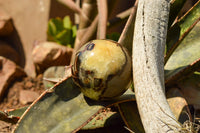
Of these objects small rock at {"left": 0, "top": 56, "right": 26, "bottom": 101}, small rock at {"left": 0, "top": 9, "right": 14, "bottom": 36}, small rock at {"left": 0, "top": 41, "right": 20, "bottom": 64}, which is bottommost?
small rock at {"left": 0, "top": 56, "right": 26, "bottom": 101}

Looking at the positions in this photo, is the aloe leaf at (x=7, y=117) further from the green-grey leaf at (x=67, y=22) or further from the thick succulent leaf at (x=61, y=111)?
the green-grey leaf at (x=67, y=22)

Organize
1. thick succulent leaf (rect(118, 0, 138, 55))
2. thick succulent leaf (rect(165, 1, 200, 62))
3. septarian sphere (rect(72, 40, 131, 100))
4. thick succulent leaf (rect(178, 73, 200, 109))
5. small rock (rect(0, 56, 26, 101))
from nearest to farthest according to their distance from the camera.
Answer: septarian sphere (rect(72, 40, 131, 100))
thick succulent leaf (rect(118, 0, 138, 55))
thick succulent leaf (rect(165, 1, 200, 62))
thick succulent leaf (rect(178, 73, 200, 109))
small rock (rect(0, 56, 26, 101))

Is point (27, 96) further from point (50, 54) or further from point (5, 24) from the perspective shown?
point (5, 24)

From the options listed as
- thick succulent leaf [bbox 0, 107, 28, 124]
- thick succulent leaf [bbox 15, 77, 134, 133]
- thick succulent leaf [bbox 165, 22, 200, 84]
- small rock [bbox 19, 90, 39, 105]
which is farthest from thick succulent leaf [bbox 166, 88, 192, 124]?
small rock [bbox 19, 90, 39, 105]

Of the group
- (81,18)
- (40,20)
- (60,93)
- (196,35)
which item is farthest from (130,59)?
(40,20)

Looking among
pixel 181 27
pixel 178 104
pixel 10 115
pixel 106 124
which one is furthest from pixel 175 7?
pixel 10 115

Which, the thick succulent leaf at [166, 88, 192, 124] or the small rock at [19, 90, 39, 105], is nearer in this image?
the thick succulent leaf at [166, 88, 192, 124]

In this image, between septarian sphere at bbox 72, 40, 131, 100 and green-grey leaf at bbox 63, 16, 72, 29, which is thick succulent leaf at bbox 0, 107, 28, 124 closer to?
septarian sphere at bbox 72, 40, 131, 100
